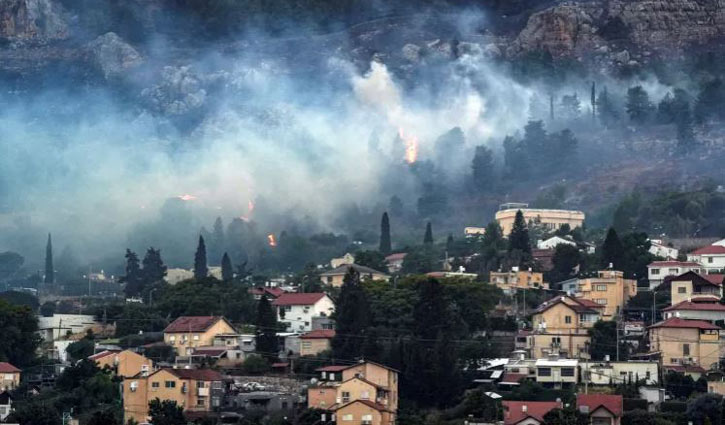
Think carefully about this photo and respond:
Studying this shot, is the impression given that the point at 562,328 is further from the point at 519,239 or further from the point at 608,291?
the point at 519,239

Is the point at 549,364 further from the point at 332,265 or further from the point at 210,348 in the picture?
the point at 332,265

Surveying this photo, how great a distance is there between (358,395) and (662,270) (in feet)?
111

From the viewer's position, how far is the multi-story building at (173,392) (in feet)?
342

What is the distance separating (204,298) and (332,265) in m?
26.5

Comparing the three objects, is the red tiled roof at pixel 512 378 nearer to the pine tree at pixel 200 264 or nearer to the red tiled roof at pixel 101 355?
the red tiled roof at pixel 101 355

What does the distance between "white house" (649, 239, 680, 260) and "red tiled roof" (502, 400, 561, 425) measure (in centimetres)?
4183

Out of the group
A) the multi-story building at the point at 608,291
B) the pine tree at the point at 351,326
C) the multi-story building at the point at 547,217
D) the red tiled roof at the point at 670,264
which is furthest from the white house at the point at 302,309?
the multi-story building at the point at 547,217

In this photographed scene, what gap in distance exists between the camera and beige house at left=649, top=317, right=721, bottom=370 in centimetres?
11081

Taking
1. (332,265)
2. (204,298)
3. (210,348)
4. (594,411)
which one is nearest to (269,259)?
(332,265)

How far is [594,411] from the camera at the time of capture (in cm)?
9650

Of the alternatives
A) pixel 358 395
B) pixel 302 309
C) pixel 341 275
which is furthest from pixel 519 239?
pixel 358 395

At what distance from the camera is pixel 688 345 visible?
364 ft

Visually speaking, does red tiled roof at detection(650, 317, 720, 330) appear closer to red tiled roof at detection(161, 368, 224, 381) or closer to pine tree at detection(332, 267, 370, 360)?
pine tree at detection(332, 267, 370, 360)

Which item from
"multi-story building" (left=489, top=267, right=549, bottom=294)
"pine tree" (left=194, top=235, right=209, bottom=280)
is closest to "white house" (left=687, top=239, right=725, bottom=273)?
"multi-story building" (left=489, top=267, right=549, bottom=294)
